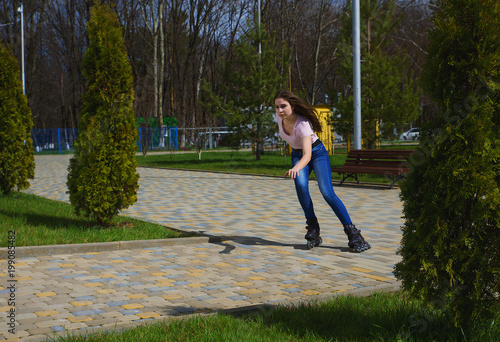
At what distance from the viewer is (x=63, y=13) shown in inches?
1903

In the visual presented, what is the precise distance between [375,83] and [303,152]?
53.8 ft

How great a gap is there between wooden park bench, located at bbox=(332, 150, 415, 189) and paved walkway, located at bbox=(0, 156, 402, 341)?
3.90 meters

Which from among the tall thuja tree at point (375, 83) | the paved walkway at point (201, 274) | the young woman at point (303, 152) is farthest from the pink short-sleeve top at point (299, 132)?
the tall thuja tree at point (375, 83)

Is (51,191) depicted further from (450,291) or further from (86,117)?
(450,291)

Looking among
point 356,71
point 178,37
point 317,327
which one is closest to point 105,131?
point 317,327

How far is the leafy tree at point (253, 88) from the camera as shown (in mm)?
23969

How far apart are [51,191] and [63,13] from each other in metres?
37.6

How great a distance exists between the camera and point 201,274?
577 cm

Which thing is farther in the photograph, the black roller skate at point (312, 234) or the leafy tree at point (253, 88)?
the leafy tree at point (253, 88)

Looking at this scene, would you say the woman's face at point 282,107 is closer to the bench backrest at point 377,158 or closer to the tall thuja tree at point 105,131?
the tall thuja tree at point 105,131

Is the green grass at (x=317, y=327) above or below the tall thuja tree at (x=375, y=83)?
below

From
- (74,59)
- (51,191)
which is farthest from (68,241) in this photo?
(74,59)

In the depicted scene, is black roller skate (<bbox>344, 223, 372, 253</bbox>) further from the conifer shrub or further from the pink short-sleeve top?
the conifer shrub

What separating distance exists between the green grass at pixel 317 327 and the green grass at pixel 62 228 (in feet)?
11.7
